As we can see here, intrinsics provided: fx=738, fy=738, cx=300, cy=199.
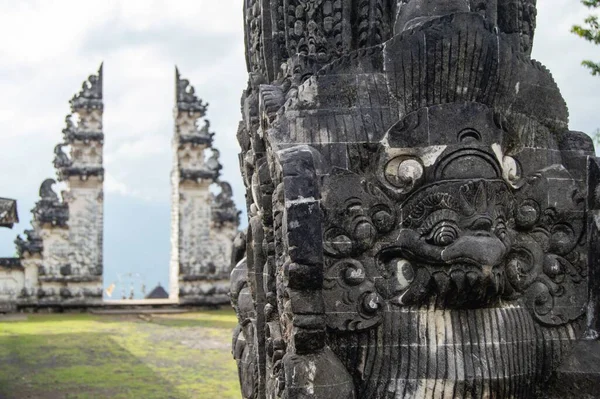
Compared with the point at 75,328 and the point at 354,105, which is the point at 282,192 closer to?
the point at 354,105

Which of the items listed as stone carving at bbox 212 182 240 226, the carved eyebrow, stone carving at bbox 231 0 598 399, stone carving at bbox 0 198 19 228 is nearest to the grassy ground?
stone carving at bbox 0 198 19 228

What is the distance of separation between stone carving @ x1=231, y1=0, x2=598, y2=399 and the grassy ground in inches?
207

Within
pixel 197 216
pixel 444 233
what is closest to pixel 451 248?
pixel 444 233

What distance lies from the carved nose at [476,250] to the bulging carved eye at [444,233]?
3cm

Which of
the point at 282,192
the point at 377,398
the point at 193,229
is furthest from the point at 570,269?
the point at 193,229

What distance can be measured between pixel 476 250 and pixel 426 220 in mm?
298

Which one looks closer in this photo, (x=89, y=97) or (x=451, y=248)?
(x=451, y=248)

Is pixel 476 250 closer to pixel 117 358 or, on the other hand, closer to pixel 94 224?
pixel 117 358

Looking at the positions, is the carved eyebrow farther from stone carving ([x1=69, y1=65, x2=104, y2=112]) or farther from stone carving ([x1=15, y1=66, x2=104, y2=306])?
stone carving ([x1=69, y1=65, x2=104, y2=112])

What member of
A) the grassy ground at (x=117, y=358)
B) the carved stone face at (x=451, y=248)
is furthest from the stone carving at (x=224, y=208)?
the carved stone face at (x=451, y=248)

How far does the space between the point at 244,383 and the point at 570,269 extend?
2528 mm

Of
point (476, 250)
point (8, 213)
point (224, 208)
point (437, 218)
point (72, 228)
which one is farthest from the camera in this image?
point (224, 208)

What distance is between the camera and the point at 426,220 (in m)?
3.72

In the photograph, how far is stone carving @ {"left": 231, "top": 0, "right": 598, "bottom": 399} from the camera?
11.9 feet
